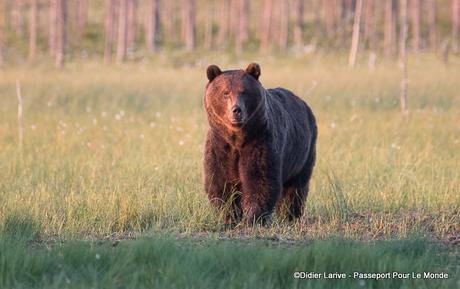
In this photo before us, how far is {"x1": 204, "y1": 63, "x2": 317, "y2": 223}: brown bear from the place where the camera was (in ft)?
22.7

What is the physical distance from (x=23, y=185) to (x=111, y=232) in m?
2.70

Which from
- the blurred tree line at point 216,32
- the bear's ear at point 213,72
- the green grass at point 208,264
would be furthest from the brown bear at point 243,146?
the blurred tree line at point 216,32

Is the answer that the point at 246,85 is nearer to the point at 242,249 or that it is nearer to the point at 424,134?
the point at 242,249

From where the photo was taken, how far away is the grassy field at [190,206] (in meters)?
5.56

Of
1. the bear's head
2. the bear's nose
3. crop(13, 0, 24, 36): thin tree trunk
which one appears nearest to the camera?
the bear's nose

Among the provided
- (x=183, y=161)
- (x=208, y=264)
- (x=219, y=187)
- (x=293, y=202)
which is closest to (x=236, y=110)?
(x=219, y=187)

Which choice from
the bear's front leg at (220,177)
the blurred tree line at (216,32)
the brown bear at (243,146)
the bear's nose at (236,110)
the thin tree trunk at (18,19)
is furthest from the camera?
the thin tree trunk at (18,19)

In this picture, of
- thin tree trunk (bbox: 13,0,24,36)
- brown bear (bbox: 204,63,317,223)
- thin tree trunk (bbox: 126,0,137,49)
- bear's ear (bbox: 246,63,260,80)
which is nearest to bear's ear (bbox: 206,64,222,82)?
brown bear (bbox: 204,63,317,223)

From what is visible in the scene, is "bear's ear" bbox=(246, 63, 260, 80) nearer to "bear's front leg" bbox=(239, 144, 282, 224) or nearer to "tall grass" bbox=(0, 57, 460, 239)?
"bear's front leg" bbox=(239, 144, 282, 224)

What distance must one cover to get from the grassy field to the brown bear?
24 centimetres

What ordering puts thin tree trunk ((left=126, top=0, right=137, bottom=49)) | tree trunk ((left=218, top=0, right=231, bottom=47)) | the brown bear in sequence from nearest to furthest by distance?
the brown bear, thin tree trunk ((left=126, top=0, right=137, bottom=49)), tree trunk ((left=218, top=0, right=231, bottom=47))

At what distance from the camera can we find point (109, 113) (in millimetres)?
17203

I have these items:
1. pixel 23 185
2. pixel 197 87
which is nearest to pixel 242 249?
pixel 23 185

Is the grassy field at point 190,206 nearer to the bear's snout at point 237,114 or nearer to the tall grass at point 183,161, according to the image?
the tall grass at point 183,161
